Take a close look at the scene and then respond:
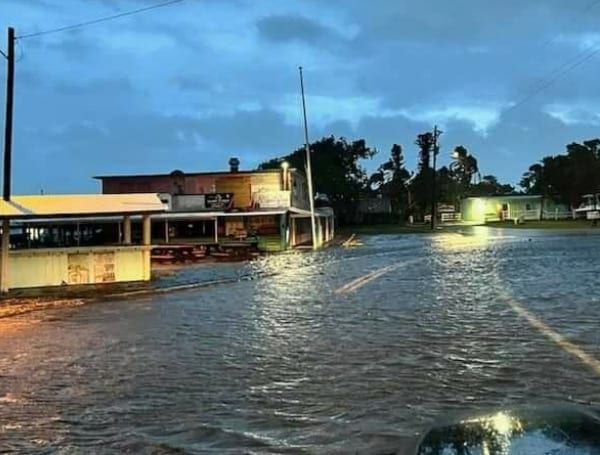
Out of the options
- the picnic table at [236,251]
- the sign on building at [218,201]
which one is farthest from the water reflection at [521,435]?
the sign on building at [218,201]

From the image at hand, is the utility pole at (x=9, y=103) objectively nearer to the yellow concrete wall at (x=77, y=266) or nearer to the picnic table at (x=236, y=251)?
the yellow concrete wall at (x=77, y=266)

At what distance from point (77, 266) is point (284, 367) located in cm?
1587

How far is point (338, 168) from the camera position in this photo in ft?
326

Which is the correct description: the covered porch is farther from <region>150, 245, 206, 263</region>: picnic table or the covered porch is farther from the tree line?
the tree line

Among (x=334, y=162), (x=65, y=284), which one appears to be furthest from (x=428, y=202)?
(x=65, y=284)

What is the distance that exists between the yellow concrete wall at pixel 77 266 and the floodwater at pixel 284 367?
5241 mm

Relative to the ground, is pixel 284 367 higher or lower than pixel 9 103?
lower

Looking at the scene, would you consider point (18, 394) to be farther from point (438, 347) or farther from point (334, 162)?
point (334, 162)

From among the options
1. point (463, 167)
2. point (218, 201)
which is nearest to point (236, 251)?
point (218, 201)

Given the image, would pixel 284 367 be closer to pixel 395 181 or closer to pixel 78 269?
pixel 78 269

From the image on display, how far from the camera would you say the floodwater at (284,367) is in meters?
6.55

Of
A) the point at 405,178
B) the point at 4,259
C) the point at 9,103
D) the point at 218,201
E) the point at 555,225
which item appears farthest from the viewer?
the point at 405,178

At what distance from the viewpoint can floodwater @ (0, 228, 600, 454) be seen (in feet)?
21.5

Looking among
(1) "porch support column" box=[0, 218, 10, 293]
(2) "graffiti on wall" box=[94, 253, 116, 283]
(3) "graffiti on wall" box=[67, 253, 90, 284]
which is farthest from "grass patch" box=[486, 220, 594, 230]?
(1) "porch support column" box=[0, 218, 10, 293]
